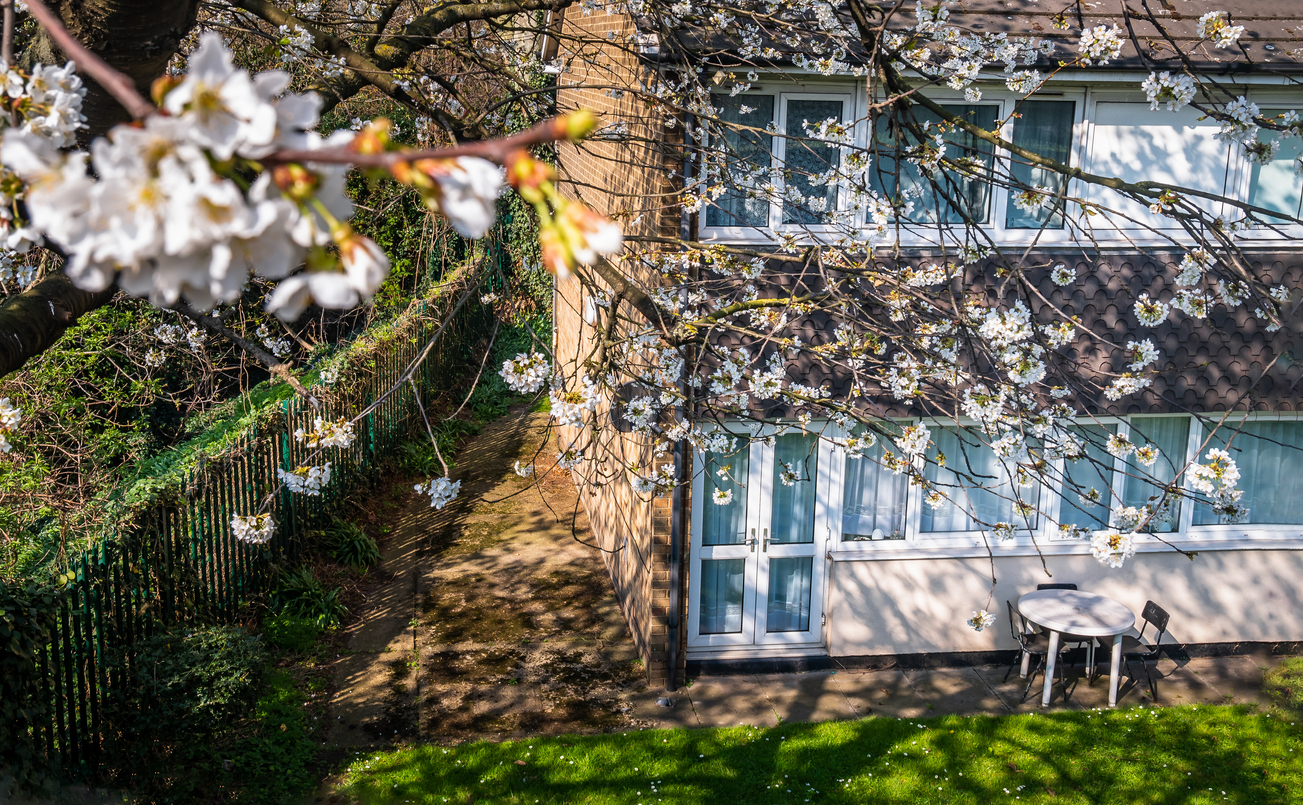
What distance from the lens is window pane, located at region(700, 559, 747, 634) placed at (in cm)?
753

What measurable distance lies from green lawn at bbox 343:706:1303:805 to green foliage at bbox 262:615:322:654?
1650 millimetres

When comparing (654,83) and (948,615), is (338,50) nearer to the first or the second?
(654,83)

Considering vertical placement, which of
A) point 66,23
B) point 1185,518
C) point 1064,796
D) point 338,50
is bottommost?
point 1064,796

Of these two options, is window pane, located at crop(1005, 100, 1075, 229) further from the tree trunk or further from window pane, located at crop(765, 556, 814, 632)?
the tree trunk

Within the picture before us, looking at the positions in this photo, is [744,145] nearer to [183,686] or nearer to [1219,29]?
[1219,29]

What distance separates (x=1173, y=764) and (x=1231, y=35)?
16.2ft

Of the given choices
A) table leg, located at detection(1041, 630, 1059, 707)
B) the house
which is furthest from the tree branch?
table leg, located at detection(1041, 630, 1059, 707)

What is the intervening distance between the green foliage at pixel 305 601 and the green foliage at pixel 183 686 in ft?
5.96

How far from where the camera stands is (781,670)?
A: 298 inches

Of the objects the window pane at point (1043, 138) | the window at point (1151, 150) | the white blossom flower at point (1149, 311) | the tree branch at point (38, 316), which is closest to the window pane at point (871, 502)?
the window pane at point (1043, 138)

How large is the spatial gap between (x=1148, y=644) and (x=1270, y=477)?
1.77 metres

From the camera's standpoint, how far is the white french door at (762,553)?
742cm

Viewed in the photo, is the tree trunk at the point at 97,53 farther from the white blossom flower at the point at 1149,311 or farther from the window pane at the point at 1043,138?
the window pane at the point at 1043,138

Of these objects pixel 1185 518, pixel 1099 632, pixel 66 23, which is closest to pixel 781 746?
pixel 1099 632
